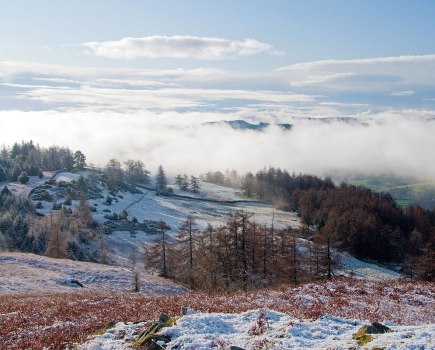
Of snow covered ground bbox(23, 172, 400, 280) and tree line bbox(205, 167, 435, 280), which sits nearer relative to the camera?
snow covered ground bbox(23, 172, 400, 280)

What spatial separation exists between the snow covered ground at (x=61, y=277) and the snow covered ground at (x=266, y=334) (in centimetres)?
2872

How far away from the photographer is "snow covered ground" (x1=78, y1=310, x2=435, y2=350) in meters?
10.9

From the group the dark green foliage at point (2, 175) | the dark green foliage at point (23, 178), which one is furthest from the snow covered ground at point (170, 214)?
the dark green foliage at point (2, 175)

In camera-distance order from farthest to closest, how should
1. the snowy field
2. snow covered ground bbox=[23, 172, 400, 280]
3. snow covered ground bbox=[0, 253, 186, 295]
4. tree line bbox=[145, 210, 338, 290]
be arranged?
the snowy field
snow covered ground bbox=[23, 172, 400, 280]
tree line bbox=[145, 210, 338, 290]
snow covered ground bbox=[0, 253, 186, 295]

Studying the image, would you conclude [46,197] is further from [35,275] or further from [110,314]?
[110,314]

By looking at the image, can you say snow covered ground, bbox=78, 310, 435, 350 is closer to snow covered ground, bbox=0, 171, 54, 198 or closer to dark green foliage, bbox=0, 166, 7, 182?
snow covered ground, bbox=0, 171, 54, 198

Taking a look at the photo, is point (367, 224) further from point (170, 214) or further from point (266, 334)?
point (266, 334)

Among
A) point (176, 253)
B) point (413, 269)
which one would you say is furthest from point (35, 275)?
point (413, 269)

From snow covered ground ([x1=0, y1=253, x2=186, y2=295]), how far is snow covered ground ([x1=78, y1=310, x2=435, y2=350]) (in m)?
28.7

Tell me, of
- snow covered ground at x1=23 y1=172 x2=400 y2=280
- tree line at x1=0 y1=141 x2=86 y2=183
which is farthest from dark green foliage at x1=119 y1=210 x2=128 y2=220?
tree line at x1=0 y1=141 x2=86 y2=183

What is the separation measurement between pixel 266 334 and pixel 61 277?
37391 millimetres

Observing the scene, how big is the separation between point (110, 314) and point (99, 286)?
2827 centimetres

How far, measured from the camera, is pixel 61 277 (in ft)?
145

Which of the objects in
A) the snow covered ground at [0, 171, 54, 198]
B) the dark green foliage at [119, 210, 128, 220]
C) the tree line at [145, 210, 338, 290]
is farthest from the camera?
the snow covered ground at [0, 171, 54, 198]
